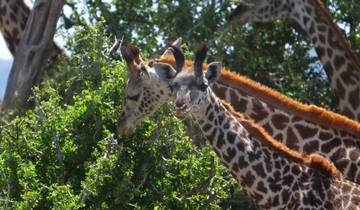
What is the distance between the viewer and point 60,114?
9062 millimetres

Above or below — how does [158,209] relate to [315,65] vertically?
below

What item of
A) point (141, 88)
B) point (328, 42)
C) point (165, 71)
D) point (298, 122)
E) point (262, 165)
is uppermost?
point (328, 42)

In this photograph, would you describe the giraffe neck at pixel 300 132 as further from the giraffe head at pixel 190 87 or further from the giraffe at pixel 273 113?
the giraffe head at pixel 190 87

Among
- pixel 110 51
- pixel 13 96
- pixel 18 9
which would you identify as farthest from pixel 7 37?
pixel 110 51

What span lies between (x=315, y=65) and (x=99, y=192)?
490 centimetres

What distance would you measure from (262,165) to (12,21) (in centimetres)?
474

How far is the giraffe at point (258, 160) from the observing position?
25.7 ft

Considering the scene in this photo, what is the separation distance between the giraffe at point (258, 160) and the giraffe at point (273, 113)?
0.69m

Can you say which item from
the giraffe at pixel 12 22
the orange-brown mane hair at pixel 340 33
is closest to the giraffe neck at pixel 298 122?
the orange-brown mane hair at pixel 340 33

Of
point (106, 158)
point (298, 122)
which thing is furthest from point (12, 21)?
point (106, 158)

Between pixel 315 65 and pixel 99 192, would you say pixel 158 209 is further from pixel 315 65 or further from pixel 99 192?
pixel 315 65

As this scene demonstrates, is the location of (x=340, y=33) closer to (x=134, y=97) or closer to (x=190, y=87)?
(x=134, y=97)

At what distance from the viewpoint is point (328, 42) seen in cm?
1159

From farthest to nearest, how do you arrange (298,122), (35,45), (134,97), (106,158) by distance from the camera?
(35,45)
(134,97)
(298,122)
(106,158)
